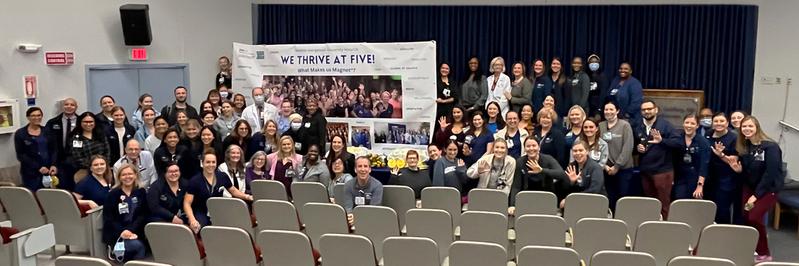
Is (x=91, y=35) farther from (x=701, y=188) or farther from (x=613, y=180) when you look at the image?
(x=701, y=188)

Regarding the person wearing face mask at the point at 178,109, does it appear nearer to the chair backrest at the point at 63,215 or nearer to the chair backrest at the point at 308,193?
the chair backrest at the point at 63,215

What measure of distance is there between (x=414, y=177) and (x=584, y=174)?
5.53 feet

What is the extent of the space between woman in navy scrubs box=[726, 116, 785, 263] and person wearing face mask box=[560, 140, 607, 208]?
4.77 ft

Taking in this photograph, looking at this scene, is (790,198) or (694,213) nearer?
(694,213)

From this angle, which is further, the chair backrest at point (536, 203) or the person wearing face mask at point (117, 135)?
the person wearing face mask at point (117, 135)

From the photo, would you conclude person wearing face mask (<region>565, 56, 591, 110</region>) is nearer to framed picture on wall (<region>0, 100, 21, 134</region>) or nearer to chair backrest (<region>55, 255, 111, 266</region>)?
chair backrest (<region>55, 255, 111, 266</region>)

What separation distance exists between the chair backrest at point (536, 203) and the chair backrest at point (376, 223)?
124 cm

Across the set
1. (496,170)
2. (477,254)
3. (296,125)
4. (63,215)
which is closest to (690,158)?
(496,170)

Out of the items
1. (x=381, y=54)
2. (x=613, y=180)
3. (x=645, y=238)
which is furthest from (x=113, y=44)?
(x=645, y=238)

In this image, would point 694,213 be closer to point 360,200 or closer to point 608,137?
point 608,137

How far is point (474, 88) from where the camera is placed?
33.6 feet

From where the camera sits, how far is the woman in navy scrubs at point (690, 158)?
7277mm

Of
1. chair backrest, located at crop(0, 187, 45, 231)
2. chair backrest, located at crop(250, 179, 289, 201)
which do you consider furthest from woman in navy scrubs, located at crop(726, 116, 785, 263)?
chair backrest, located at crop(0, 187, 45, 231)

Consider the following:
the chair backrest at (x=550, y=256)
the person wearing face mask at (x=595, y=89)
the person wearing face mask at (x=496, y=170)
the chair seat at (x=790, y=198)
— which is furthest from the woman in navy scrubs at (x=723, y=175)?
the chair backrest at (x=550, y=256)
